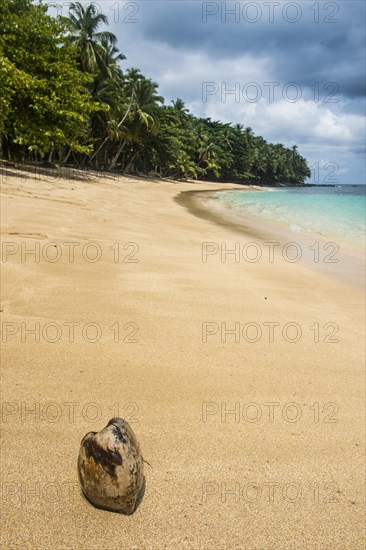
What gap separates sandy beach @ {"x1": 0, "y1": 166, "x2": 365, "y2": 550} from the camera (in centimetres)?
156

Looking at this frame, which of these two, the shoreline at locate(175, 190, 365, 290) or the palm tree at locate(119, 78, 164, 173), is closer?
the shoreline at locate(175, 190, 365, 290)

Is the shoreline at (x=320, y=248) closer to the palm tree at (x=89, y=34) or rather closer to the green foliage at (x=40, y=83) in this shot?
the green foliage at (x=40, y=83)

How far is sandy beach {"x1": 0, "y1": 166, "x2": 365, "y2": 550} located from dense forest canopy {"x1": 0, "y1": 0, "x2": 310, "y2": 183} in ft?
43.4

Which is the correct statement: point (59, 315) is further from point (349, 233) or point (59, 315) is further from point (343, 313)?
point (349, 233)

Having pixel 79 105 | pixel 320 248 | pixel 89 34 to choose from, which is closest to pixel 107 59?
pixel 89 34

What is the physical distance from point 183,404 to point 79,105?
18145 mm

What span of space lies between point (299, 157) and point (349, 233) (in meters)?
117

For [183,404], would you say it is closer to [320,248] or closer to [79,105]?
[320,248]

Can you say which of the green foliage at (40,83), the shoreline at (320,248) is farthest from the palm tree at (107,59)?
the shoreline at (320,248)

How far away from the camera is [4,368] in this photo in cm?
245

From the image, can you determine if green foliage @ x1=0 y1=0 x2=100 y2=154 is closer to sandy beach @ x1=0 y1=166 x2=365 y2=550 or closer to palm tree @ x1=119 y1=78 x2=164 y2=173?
sandy beach @ x1=0 y1=166 x2=365 y2=550

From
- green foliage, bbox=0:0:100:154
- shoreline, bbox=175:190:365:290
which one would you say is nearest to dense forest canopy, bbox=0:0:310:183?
green foliage, bbox=0:0:100:154

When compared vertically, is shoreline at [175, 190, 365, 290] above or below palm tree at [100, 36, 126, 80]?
below

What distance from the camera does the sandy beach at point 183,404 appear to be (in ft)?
5.12
